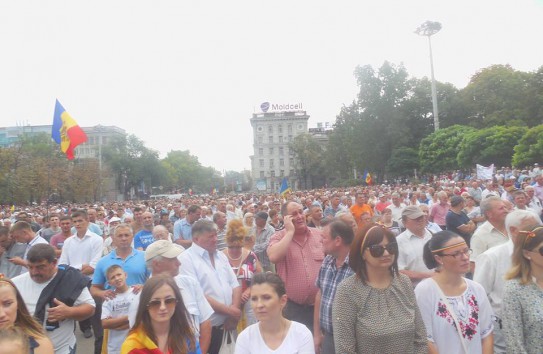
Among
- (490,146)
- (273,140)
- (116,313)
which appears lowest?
(116,313)

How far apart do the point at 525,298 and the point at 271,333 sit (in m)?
1.66

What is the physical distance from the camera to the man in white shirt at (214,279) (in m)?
4.37

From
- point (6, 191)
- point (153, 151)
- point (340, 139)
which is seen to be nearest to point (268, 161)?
point (153, 151)

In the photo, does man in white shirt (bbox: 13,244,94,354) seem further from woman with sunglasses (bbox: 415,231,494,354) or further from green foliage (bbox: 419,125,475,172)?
green foliage (bbox: 419,125,475,172)

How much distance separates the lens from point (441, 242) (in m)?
3.28

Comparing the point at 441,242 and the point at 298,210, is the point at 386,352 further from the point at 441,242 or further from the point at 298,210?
the point at 298,210

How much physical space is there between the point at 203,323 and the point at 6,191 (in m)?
37.6

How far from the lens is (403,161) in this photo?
50.8 metres

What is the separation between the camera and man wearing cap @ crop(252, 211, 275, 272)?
24.7 ft

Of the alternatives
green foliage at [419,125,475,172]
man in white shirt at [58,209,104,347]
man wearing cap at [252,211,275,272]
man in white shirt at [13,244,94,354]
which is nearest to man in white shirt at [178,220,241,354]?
man in white shirt at [13,244,94,354]

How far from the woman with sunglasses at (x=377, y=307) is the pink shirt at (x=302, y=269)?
1.44 meters

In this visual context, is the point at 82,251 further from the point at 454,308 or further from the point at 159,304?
the point at 454,308

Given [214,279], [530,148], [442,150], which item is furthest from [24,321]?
[442,150]

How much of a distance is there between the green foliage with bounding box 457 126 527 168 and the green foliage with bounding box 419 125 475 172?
2221 mm
